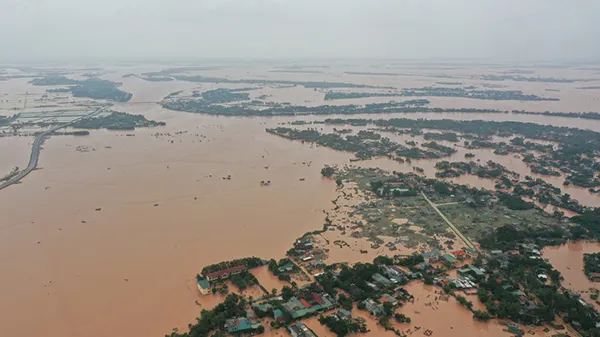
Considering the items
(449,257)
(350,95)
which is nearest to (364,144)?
(449,257)

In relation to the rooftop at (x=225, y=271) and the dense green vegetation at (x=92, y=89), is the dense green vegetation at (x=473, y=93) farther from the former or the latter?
the rooftop at (x=225, y=271)

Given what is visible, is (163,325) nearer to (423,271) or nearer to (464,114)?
(423,271)

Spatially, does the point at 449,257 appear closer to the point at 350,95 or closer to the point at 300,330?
the point at 300,330

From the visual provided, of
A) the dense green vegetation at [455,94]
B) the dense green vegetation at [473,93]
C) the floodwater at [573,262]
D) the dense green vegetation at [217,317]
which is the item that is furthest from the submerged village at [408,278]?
the dense green vegetation at [473,93]

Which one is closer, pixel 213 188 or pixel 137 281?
pixel 137 281

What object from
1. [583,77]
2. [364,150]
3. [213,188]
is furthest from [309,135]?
[583,77]
